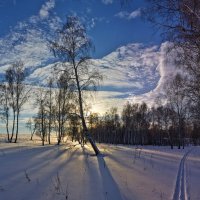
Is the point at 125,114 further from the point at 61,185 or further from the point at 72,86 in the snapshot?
the point at 61,185

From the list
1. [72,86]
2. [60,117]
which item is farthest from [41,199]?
[60,117]

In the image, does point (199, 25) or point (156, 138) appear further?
point (156, 138)

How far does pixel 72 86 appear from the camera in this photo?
23156 mm

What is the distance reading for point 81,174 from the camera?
1255 cm

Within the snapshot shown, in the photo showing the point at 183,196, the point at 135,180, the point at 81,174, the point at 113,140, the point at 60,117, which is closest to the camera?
the point at 183,196

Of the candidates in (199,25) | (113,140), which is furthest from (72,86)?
(113,140)

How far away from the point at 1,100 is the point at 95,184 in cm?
4042

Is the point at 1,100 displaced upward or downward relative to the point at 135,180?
upward

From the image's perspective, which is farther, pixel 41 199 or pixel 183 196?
pixel 183 196

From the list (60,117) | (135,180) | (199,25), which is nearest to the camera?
(199,25)

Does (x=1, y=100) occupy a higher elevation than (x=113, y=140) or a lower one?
higher

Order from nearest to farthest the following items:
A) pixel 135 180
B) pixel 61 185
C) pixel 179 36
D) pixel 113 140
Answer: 1. pixel 179 36
2. pixel 61 185
3. pixel 135 180
4. pixel 113 140

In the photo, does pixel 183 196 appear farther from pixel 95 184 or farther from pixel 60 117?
pixel 60 117

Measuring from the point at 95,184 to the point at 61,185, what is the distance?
114 cm
